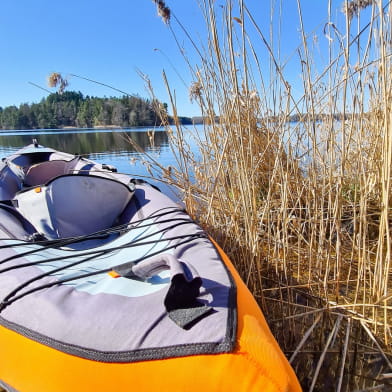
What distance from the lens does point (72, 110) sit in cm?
3816

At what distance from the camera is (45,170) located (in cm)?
273

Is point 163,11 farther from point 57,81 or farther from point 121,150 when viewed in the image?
point 121,150

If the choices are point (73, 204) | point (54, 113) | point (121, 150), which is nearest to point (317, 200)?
point (73, 204)

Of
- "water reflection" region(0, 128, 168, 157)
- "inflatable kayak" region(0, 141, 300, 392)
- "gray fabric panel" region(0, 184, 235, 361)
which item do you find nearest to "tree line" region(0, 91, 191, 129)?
"water reflection" region(0, 128, 168, 157)

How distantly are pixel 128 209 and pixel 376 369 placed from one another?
1489 millimetres

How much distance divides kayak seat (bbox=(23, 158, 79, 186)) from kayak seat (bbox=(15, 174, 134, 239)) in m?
0.96

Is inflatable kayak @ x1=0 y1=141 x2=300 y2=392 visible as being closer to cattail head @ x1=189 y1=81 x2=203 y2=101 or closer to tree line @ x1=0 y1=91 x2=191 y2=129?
cattail head @ x1=189 y1=81 x2=203 y2=101

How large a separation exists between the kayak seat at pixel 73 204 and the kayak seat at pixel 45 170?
0.96m

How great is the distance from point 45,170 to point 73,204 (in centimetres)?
130

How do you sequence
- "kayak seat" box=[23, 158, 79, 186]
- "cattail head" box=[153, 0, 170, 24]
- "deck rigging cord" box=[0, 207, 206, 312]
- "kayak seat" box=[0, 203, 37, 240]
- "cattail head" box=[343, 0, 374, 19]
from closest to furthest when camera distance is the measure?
"deck rigging cord" box=[0, 207, 206, 312]
"cattail head" box=[343, 0, 374, 19]
"cattail head" box=[153, 0, 170, 24]
"kayak seat" box=[0, 203, 37, 240]
"kayak seat" box=[23, 158, 79, 186]

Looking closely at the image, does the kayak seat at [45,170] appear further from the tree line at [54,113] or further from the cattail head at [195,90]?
the tree line at [54,113]

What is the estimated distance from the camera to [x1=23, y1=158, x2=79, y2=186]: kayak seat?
8.70 feet

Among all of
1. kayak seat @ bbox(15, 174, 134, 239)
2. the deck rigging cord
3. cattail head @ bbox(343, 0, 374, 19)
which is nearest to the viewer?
the deck rigging cord

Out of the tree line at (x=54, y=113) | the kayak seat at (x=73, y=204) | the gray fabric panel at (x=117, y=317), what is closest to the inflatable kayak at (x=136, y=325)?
the gray fabric panel at (x=117, y=317)
